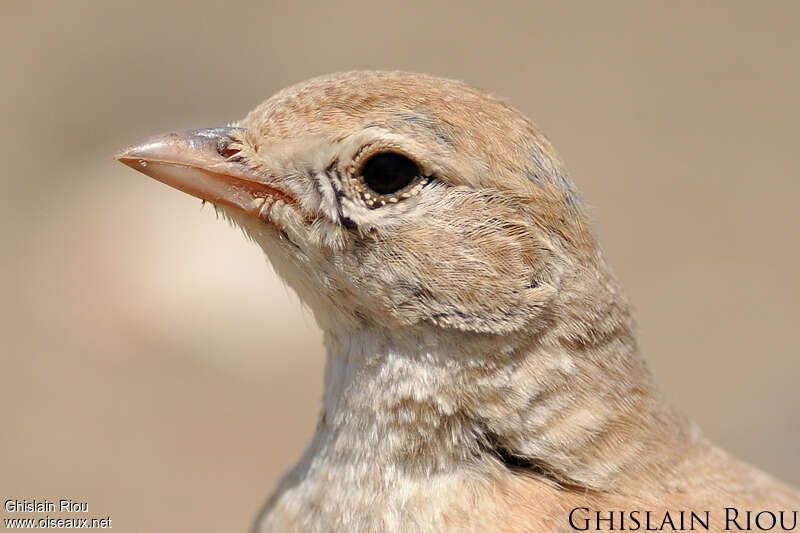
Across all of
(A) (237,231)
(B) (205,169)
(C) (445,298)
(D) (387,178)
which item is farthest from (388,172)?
(A) (237,231)

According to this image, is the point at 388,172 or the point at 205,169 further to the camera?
the point at 205,169

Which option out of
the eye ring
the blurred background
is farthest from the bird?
the blurred background

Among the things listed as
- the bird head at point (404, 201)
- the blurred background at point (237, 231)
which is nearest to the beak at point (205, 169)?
the bird head at point (404, 201)

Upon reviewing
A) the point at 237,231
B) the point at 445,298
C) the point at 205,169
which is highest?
the point at 237,231

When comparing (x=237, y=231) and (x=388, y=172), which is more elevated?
(x=237, y=231)

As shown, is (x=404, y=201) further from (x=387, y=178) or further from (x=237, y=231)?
(x=237, y=231)

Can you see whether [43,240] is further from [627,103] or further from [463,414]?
[463,414]

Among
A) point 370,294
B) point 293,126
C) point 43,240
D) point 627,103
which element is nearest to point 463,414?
point 370,294

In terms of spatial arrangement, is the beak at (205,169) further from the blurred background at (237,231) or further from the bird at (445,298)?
the blurred background at (237,231)
